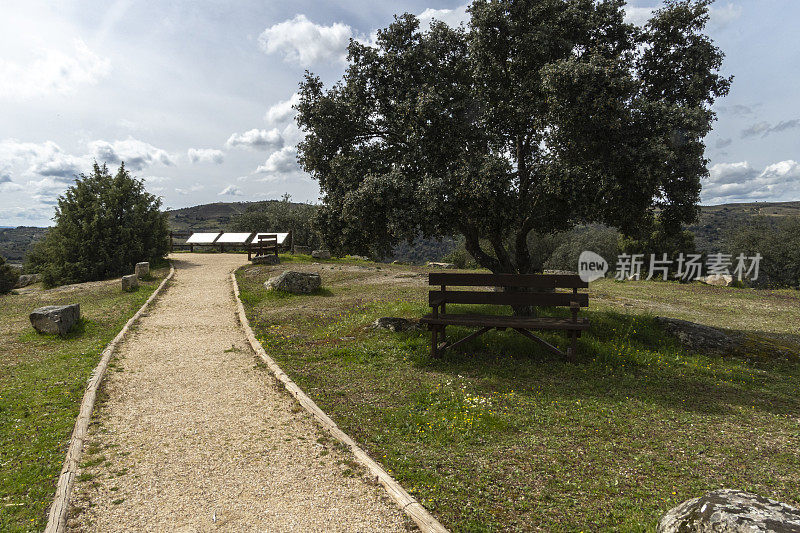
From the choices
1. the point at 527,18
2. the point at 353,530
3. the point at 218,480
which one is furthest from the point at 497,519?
the point at 527,18

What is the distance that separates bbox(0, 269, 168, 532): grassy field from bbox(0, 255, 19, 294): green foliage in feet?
42.1

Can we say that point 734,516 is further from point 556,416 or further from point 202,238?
point 202,238

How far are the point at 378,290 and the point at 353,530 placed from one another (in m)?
15.4

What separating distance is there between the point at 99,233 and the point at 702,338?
97.7 ft

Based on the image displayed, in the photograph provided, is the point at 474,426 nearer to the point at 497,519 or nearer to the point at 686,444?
the point at 497,519

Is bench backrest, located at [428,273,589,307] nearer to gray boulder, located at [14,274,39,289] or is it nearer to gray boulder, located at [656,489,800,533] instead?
gray boulder, located at [656,489,800,533]

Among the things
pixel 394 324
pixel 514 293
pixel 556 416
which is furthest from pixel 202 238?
pixel 556 416

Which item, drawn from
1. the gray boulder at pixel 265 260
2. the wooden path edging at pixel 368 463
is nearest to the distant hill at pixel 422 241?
the gray boulder at pixel 265 260

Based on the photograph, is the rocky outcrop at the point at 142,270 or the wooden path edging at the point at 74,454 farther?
the rocky outcrop at the point at 142,270

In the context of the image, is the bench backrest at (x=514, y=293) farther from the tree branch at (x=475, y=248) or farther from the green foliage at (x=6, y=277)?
the green foliage at (x=6, y=277)

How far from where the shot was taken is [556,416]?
6.67 m

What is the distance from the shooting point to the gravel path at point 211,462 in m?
4.31

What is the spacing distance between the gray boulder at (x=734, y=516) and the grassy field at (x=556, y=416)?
1.08 meters

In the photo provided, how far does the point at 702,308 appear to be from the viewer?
17.5 metres
